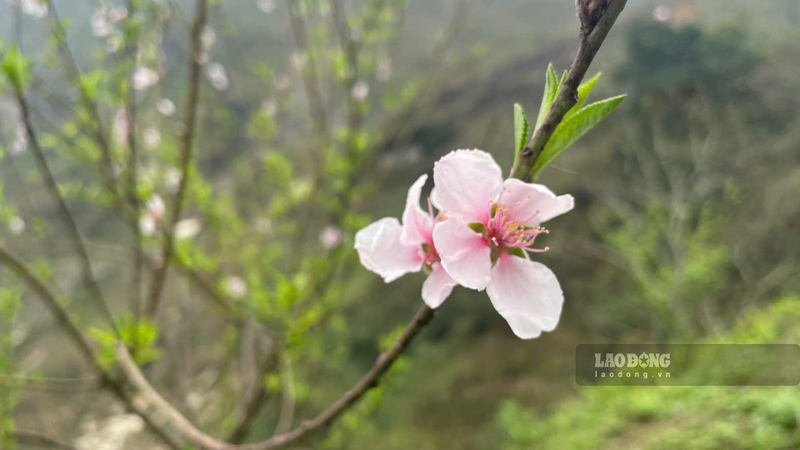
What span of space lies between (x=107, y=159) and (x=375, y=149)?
1.21 meters

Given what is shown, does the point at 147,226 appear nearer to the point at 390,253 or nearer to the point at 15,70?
the point at 15,70

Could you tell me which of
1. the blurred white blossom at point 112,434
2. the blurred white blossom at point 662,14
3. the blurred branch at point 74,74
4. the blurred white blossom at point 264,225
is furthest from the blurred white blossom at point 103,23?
the blurred white blossom at point 112,434

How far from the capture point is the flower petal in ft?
1.39

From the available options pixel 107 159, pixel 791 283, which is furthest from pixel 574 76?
pixel 791 283

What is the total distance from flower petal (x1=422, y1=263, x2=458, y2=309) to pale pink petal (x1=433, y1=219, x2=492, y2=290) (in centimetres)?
2

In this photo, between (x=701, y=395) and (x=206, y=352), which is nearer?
(x=701, y=395)

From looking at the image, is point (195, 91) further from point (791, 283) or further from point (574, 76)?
point (791, 283)

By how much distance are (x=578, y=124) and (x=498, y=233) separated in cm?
14

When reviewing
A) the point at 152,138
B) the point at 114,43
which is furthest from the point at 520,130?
the point at 152,138

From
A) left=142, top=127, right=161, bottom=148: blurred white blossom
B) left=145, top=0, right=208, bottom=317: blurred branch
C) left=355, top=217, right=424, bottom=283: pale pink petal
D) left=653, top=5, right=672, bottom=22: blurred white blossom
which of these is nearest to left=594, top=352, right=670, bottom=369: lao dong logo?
left=653, top=5, right=672, bottom=22: blurred white blossom

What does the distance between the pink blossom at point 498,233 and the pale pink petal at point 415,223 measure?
38 mm

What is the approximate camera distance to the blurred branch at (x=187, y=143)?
116cm

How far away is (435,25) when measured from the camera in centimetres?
646

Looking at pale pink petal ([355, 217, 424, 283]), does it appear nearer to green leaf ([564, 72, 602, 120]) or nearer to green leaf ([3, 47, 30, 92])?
green leaf ([564, 72, 602, 120])
